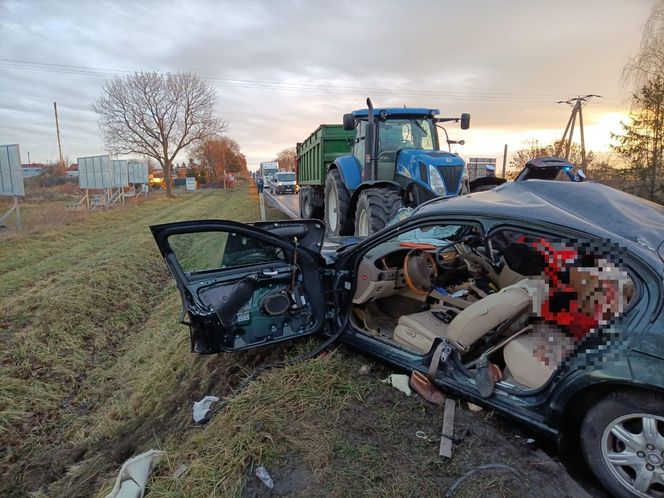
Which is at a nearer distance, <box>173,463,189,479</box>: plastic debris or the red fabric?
the red fabric

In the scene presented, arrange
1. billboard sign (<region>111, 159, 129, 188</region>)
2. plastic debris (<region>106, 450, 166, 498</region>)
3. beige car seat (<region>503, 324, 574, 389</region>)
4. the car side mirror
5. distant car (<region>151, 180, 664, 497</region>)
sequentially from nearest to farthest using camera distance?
distant car (<region>151, 180, 664, 497</region>), beige car seat (<region>503, 324, 574, 389</region>), plastic debris (<region>106, 450, 166, 498</region>), the car side mirror, billboard sign (<region>111, 159, 129, 188</region>)

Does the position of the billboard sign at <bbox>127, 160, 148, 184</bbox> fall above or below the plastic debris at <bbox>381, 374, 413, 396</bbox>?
above

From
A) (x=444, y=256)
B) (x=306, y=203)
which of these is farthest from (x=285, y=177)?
(x=444, y=256)

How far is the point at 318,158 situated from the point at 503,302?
9.23 metres

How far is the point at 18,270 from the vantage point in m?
9.20

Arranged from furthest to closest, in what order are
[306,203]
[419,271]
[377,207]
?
1. [306,203]
2. [377,207]
3. [419,271]

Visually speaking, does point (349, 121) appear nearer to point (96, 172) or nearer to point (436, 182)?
point (436, 182)

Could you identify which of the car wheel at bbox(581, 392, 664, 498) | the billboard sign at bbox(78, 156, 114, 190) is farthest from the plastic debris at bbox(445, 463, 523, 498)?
the billboard sign at bbox(78, 156, 114, 190)

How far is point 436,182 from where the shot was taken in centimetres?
697

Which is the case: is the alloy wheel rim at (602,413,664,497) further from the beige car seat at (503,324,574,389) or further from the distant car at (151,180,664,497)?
the beige car seat at (503,324,574,389)

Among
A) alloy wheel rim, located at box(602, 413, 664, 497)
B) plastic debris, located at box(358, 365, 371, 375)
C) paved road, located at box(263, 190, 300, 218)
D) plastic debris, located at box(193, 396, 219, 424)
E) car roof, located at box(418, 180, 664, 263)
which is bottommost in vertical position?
plastic debris, located at box(193, 396, 219, 424)

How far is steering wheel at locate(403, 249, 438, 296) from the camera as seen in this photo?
143 inches

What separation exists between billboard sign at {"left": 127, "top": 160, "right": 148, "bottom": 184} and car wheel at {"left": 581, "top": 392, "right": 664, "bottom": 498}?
3576 centimetres

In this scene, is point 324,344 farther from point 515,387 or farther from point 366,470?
point 515,387
